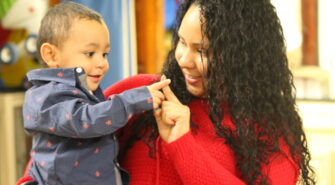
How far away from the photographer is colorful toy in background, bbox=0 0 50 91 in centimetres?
261

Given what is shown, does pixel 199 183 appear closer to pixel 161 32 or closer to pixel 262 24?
pixel 262 24

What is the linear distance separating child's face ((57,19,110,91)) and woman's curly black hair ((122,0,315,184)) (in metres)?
0.27

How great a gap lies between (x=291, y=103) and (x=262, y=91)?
16cm

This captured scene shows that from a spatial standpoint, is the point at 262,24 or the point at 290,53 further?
the point at 290,53

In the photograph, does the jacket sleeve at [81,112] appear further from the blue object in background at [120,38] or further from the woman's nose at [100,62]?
the blue object in background at [120,38]

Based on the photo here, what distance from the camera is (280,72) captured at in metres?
1.38

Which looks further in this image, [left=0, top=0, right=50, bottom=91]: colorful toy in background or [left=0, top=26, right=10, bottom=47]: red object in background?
[left=0, top=26, right=10, bottom=47]: red object in background

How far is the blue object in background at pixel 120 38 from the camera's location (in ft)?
9.55

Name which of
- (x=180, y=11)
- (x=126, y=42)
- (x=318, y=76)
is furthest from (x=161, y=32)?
(x=180, y=11)

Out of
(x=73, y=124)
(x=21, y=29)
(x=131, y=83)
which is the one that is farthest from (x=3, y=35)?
(x=73, y=124)

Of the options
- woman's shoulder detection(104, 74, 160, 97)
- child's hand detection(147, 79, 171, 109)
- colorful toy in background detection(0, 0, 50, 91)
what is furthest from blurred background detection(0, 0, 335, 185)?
child's hand detection(147, 79, 171, 109)

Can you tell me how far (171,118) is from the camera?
120cm

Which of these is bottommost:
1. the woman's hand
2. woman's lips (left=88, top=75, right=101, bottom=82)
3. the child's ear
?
the woman's hand

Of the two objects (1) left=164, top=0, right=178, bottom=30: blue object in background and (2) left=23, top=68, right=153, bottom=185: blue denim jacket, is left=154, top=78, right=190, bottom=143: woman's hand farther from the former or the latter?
(1) left=164, top=0, right=178, bottom=30: blue object in background
